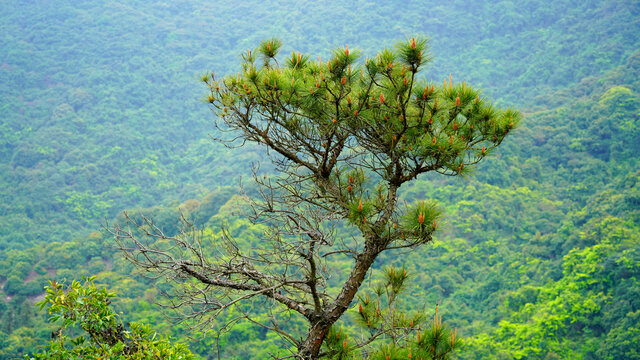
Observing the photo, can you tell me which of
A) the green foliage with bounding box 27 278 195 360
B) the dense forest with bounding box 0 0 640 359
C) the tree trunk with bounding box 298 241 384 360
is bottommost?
the green foliage with bounding box 27 278 195 360

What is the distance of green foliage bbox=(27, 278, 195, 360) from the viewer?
2.50 m

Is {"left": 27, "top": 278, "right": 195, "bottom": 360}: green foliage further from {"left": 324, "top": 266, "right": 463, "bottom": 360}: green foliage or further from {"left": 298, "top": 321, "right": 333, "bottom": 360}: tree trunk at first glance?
{"left": 324, "top": 266, "right": 463, "bottom": 360}: green foliage

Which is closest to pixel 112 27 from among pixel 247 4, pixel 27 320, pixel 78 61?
pixel 78 61

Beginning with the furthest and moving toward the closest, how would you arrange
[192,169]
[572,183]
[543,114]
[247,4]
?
1. [247,4]
2. [192,169]
3. [543,114]
4. [572,183]

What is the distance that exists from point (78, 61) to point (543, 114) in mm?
34907

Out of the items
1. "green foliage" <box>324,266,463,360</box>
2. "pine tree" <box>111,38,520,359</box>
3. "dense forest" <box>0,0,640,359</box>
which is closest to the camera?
"pine tree" <box>111,38,520,359</box>

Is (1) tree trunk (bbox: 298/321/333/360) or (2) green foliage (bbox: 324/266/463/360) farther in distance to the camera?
(1) tree trunk (bbox: 298/321/333/360)

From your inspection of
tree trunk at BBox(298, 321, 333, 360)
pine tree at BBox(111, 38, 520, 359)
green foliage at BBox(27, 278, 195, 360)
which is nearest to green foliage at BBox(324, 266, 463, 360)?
tree trunk at BBox(298, 321, 333, 360)

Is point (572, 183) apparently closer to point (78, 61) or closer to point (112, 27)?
point (78, 61)

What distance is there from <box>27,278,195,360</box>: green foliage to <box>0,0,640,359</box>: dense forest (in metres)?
0.17

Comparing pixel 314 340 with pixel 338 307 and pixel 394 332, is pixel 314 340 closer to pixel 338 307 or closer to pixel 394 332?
pixel 338 307

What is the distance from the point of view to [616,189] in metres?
17.5

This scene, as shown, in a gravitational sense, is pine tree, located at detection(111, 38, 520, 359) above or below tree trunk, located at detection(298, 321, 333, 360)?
above

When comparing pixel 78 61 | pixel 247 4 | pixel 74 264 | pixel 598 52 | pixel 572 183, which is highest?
pixel 247 4
